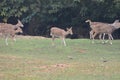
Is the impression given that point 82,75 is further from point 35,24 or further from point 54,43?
point 35,24

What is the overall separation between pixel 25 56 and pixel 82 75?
5.17 metres

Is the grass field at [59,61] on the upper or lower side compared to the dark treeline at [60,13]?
upper

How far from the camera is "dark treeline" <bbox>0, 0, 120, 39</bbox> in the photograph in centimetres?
3653

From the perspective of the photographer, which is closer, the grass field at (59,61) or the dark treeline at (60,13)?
the grass field at (59,61)

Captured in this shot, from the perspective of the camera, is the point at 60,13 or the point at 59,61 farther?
the point at 60,13

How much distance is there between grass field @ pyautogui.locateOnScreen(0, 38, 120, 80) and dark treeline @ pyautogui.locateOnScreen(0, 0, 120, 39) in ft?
31.7

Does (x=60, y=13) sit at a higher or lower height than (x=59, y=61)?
lower

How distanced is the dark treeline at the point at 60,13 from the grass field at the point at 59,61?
31.7ft

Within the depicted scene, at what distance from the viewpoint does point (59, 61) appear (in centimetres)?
1941

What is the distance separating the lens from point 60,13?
3872 cm

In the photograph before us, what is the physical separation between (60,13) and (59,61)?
19.5 m

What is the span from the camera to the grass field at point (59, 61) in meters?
15.9

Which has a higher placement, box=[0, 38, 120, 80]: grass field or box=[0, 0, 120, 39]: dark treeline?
box=[0, 38, 120, 80]: grass field

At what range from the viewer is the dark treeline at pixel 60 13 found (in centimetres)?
3653
